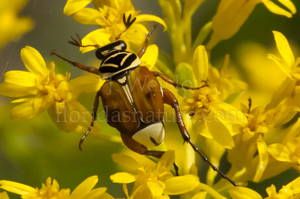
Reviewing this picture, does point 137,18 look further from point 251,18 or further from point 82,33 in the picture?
point 251,18

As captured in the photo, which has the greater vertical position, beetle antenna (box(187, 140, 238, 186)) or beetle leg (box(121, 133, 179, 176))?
beetle leg (box(121, 133, 179, 176))

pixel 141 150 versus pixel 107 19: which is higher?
pixel 107 19

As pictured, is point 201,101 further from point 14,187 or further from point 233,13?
point 14,187

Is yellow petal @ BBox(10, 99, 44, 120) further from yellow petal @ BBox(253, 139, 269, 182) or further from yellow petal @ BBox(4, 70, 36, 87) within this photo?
yellow petal @ BBox(253, 139, 269, 182)

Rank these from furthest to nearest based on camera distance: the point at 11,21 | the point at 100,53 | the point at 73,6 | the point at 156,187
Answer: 1. the point at 11,21
2. the point at 100,53
3. the point at 73,6
4. the point at 156,187

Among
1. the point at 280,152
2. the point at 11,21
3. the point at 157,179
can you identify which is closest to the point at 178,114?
the point at 157,179

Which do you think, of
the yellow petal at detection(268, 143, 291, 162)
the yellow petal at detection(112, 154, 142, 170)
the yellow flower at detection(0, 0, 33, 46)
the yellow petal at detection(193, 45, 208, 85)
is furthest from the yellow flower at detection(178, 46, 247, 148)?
the yellow flower at detection(0, 0, 33, 46)

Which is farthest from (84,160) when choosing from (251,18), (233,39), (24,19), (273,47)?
(273,47)
